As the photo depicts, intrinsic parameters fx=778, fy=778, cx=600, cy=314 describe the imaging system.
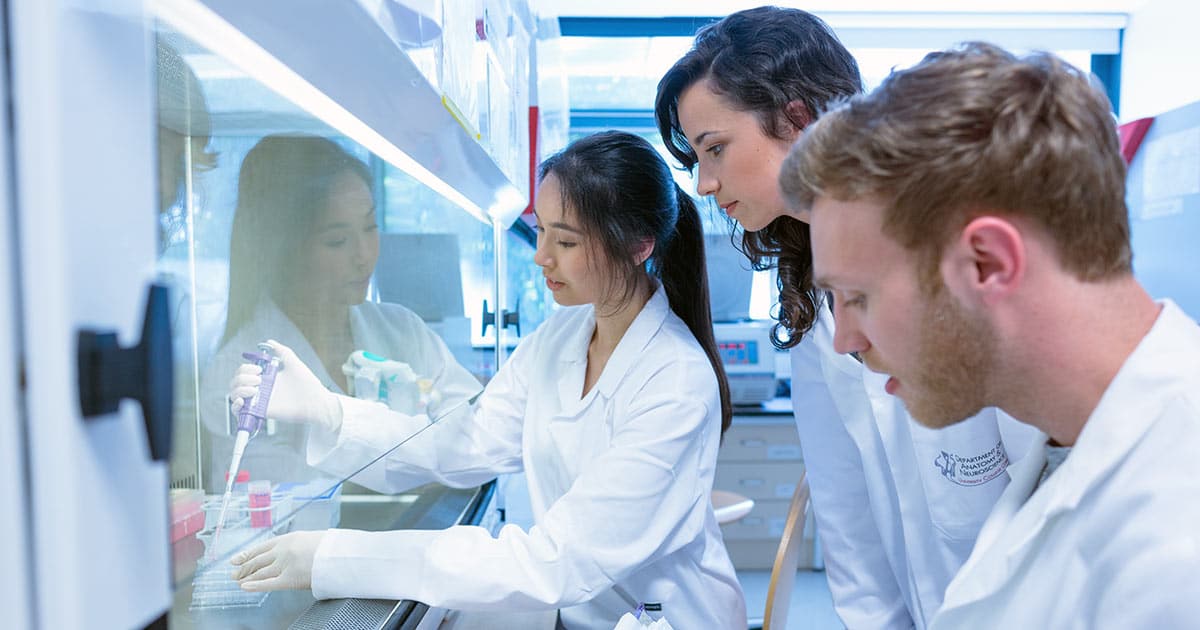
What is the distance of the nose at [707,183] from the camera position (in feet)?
4.10

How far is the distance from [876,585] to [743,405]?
2306mm

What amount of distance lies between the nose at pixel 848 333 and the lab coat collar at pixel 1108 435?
0.72 ft

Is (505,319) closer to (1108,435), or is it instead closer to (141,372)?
(1108,435)

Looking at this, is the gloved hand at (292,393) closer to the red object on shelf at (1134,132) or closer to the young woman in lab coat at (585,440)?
the young woman in lab coat at (585,440)

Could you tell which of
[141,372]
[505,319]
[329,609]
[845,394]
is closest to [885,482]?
[845,394]

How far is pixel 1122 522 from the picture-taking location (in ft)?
2.18

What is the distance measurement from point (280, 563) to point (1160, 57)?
390 cm

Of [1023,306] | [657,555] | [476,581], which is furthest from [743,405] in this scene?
[1023,306]

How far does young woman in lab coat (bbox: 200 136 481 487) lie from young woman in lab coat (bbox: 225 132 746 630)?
39mm

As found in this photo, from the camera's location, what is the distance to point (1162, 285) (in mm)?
3041

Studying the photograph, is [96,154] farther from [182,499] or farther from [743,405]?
[743,405]

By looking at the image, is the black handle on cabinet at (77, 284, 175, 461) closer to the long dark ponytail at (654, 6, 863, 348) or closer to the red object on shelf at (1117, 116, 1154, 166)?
the long dark ponytail at (654, 6, 863, 348)

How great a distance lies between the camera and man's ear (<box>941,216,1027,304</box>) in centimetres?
67

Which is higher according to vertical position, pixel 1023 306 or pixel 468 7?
pixel 468 7
